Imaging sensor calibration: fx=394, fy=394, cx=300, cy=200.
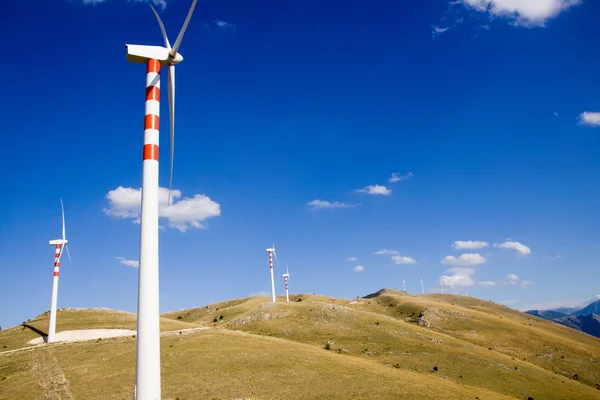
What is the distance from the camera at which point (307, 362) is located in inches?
2159

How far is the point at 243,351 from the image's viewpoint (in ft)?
188

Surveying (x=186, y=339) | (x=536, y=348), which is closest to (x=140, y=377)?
(x=186, y=339)

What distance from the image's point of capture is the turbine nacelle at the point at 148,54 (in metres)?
22.3

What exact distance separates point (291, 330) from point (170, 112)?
64.0 meters

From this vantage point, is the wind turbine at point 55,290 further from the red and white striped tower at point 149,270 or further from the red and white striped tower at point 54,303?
the red and white striped tower at point 149,270

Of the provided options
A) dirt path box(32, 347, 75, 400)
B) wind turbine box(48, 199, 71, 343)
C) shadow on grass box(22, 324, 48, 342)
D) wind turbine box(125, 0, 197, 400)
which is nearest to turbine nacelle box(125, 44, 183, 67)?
wind turbine box(125, 0, 197, 400)

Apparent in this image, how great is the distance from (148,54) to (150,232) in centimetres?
1058

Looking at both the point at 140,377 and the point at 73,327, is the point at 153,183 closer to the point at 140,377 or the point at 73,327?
the point at 140,377

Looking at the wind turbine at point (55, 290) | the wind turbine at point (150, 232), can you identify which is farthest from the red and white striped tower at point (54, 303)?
the wind turbine at point (150, 232)

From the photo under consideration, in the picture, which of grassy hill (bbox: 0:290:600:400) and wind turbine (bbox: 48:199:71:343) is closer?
grassy hill (bbox: 0:290:600:400)

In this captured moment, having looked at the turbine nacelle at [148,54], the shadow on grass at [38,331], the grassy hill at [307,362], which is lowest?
the grassy hill at [307,362]

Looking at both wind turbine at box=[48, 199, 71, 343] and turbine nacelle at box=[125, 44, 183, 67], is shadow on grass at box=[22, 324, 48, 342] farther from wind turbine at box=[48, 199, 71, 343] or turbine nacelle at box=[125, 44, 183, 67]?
turbine nacelle at box=[125, 44, 183, 67]

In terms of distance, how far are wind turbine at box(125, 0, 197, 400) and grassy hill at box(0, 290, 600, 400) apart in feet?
84.2

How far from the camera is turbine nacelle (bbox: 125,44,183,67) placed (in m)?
22.3
